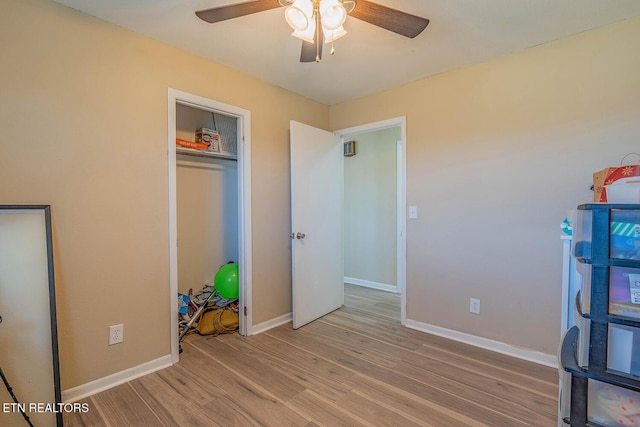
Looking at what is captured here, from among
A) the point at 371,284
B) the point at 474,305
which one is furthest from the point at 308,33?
the point at 371,284

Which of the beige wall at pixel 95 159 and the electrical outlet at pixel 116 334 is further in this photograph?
the electrical outlet at pixel 116 334

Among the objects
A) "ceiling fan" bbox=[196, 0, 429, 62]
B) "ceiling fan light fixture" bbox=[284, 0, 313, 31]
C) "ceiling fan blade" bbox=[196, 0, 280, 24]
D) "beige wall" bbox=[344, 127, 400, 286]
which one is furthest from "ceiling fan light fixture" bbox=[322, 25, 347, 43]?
"beige wall" bbox=[344, 127, 400, 286]

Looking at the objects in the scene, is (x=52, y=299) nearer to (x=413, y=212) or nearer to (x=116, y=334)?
(x=116, y=334)

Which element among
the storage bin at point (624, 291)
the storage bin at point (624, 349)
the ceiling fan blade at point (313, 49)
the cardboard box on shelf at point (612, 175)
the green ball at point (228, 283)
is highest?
the ceiling fan blade at point (313, 49)

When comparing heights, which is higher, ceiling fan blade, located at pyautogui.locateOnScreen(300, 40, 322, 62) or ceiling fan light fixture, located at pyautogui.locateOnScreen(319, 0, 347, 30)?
ceiling fan light fixture, located at pyautogui.locateOnScreen(319, 0, 347, 30)

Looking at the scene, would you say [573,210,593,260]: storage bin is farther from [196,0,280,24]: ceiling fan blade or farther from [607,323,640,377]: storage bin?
[196,0,280,24]: ceiling fan blade

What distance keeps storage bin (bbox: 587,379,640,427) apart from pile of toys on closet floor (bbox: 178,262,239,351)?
2481 millimetres

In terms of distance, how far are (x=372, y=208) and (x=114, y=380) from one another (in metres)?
3.37

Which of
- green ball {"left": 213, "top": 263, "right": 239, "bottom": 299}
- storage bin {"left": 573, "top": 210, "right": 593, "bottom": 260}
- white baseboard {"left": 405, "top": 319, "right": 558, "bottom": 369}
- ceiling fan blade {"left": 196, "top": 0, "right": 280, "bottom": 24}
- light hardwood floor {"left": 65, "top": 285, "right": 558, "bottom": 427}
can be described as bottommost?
light hardwood floor {"left": 65, "top": 285, "right": 558, "bottom": 427}

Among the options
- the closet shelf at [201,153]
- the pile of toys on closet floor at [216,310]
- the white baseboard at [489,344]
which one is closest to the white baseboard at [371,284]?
the white baseboard at [489,344]

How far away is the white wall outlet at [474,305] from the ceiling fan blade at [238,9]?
255 cm

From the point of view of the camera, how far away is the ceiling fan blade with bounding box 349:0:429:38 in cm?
144

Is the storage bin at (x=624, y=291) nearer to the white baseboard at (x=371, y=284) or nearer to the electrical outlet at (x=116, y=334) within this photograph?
the electrical outlet at (x=116, y=334)

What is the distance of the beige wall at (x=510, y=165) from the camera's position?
201 centimetres
